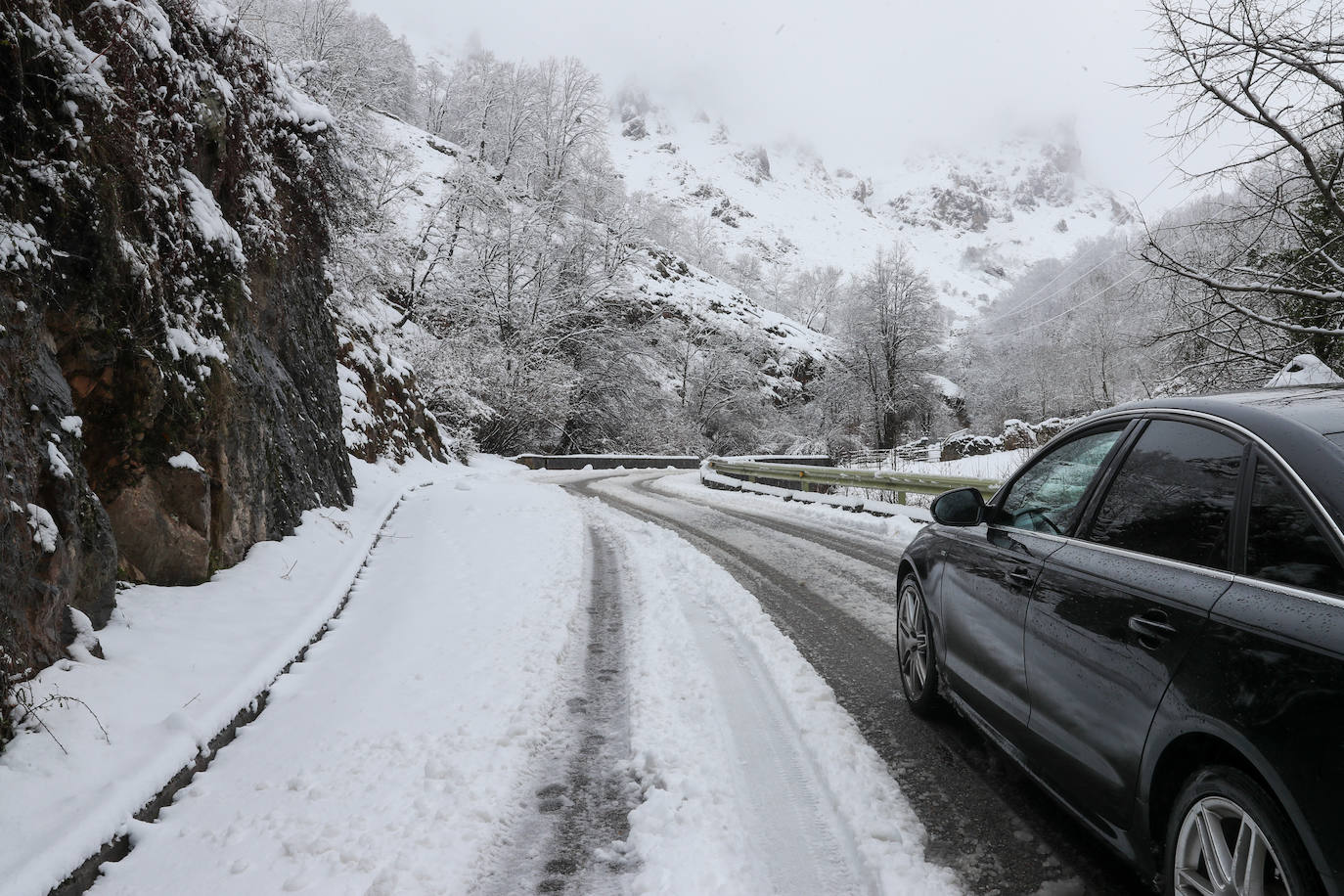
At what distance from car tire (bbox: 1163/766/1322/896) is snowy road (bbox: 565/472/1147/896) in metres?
0.76

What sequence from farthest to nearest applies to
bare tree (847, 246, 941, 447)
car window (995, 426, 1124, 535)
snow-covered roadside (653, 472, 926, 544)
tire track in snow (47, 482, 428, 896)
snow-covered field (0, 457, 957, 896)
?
bare tree (847, 246, 941, 447)
snow-covered roadside (653, 472, 926, 544)
car window (995, 426, 1124, 535)
snow-covered field (0, 457, 957, 896)
tire track in snow (47, 482, 428, 896)

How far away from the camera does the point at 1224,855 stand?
172cm

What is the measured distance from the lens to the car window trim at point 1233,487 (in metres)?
1.96

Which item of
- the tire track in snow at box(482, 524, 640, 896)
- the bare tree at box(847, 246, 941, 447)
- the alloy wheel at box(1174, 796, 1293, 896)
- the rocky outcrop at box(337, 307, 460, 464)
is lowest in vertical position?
the tire track in snow at box(482, 524, 640, 896)

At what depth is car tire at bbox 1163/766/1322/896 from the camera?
4.99 ft

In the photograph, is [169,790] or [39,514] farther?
[39,514]

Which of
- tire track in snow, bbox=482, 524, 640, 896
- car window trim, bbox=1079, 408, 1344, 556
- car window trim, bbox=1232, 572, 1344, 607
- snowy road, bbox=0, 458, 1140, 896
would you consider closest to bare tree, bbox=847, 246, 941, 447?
snowy road, bbox=0, 458, 1140, 896

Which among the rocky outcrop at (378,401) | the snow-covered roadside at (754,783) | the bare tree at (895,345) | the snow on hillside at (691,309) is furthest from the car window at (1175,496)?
the bare tree at (895,345)

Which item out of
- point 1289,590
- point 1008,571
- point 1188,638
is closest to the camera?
point 1289,590

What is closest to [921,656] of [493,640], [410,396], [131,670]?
[493,640]

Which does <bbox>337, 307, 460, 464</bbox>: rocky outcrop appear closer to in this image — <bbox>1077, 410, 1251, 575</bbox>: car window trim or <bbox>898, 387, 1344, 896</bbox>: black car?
<bbox>898, 387, 1344, 896</bbox>: black car

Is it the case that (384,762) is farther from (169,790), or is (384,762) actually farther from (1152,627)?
(1152,627)

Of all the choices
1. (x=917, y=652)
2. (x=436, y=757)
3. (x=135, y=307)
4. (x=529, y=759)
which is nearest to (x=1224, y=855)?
(x=917, y=652)

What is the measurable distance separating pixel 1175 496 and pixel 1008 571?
0.81m
